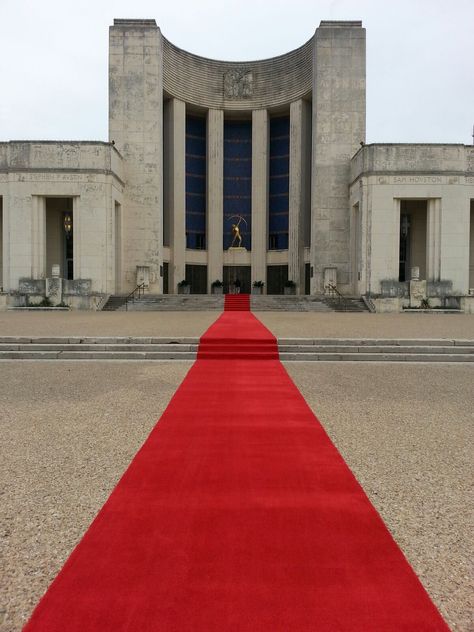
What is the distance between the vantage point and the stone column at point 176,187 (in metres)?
36.9

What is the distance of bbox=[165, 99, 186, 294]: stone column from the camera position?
36906 mm

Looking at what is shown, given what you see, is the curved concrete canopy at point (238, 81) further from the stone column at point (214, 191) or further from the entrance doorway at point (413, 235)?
the entrance doorway at point (413, 235)

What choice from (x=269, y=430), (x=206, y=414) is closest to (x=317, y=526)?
(x=269, y=430)

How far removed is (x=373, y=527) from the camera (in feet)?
9.25

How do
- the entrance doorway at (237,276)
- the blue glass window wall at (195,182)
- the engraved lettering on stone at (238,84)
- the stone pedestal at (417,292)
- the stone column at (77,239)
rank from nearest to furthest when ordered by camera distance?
the stone pedestal at (417,292), the stone column at (77,239), the engraved lettering on stone at (238,84), the entrance doorway at (237,276), the blue glass window wall at (195,182)

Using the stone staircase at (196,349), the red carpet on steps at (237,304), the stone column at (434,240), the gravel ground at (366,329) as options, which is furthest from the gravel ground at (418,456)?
the stone column at (434,240)

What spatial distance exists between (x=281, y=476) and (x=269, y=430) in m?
1.18

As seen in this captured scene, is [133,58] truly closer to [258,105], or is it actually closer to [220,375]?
[258,105]

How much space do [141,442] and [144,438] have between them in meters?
0.12

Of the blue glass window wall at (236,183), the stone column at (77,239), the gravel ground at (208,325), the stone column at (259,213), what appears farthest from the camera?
the blue glass window wall at (236,183)

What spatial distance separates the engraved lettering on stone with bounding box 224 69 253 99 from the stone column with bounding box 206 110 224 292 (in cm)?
183

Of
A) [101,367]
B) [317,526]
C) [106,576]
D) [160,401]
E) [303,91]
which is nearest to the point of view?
[106,576]

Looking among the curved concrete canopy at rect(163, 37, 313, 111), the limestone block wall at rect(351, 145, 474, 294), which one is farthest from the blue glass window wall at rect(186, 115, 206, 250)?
the limestone block wall at rect(351, 145, 474, 294)

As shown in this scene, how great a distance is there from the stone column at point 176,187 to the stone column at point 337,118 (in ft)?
37.1
